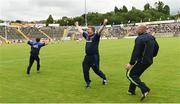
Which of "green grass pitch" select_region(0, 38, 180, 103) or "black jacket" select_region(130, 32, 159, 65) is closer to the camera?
"black jacket" select_region(130, 32, 159, 65)

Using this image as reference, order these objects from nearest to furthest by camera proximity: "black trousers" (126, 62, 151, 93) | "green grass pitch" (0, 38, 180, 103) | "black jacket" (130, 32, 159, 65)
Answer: "black jacket" (130, 32, 159, 65)
"black trousers" (126, 62, 151, 93)
"green grass pitch" (0, 38, 180, 103)

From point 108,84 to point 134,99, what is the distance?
300 centimetres

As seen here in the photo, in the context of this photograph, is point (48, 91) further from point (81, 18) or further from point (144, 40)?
point (81, 18)

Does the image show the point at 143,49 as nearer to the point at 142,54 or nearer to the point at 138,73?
the point at 142,54

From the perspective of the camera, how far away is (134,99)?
10875 millimetres

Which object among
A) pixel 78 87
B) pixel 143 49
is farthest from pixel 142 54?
pixel 78 87

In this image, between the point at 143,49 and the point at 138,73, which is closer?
the point at 143,49

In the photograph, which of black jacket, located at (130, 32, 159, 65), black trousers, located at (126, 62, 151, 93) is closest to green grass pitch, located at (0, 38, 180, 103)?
black trousers, located at (126, 62, 151, 93)

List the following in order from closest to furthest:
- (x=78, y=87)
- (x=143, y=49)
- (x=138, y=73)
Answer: (x=143, y=49)
(x=138, y=73)
(x=78, y=87)

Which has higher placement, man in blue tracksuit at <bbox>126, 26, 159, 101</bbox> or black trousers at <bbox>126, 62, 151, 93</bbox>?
man in blue tracksuit at <bbox>126, 26, 159, 101</bbox>

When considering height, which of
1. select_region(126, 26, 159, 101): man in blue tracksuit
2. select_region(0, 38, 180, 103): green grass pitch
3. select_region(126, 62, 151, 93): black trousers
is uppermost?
select_region(126, 26, 159, 101): man in blue tracksuit

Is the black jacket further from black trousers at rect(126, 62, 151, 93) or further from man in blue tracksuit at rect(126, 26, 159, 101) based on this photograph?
black trousers at rect(126, 62, 151, 93)

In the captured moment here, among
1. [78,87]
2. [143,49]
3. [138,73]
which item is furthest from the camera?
[78,87]

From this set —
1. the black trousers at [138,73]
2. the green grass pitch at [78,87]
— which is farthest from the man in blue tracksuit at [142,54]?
the green grass pitch at [78,87]
